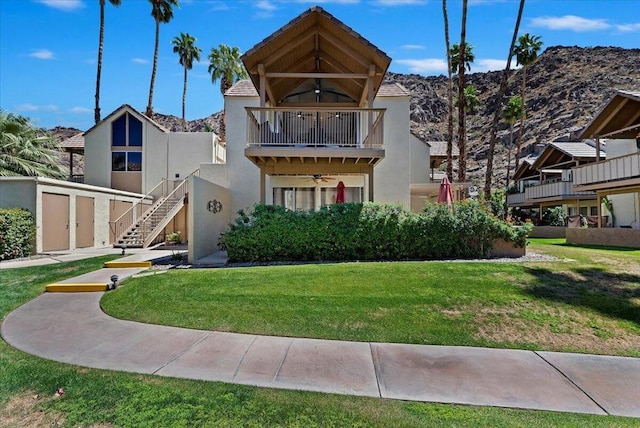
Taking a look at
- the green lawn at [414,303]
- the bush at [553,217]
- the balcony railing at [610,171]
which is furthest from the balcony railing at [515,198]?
the green lawn at [414,303]

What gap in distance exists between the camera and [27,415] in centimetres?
348

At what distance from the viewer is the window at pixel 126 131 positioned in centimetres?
2323

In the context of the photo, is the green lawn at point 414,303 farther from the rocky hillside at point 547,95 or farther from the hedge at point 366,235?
the rocky hillside at point 547,95

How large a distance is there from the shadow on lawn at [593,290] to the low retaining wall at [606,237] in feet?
29.8

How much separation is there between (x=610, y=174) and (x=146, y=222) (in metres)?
23.7

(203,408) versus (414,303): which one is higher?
(414,303)

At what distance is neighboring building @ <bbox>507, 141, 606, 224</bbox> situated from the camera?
28969mm

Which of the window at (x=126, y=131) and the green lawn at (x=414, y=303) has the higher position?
the window at (x=126, y=131)

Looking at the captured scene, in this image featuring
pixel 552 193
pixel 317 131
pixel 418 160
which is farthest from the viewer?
pixel 552 193

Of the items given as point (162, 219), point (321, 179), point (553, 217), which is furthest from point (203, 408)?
point (553, 217)

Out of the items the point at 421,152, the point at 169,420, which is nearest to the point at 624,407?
the point at 169,420

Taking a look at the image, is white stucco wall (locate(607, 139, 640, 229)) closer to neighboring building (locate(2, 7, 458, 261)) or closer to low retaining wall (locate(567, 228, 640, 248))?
low retaining wall (locate(567, 228, 640, 248))

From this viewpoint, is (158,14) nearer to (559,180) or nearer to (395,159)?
(395,159)

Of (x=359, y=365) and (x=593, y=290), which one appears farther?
(x=593, y=290)
